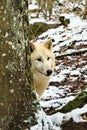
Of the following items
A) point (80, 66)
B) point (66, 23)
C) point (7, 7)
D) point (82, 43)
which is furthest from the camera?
point (66, 23)

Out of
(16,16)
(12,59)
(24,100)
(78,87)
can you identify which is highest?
(16,16)

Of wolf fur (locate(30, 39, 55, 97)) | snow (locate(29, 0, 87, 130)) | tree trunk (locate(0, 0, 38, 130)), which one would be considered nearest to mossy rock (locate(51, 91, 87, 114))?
snow (locate(29, 0, 87, 130))

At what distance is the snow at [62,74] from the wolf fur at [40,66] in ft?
1.91

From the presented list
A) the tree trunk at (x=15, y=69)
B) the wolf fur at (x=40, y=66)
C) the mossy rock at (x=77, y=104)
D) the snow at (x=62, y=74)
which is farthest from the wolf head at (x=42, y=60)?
the tree trunk at (x=15, y=69)

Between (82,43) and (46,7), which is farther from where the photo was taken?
(46,7)

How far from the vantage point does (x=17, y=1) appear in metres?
3.50

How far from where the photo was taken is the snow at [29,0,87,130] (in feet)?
13.4

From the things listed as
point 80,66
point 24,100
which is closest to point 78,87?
point 80,66

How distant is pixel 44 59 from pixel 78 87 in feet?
6.68

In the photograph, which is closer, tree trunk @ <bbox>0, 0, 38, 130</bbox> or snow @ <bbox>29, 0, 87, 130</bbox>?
tree trunk @ <bbox>0, 0, 38, 130</bbox>

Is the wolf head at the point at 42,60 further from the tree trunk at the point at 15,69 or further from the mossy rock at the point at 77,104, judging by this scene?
the tree trunk at the point at 15,69

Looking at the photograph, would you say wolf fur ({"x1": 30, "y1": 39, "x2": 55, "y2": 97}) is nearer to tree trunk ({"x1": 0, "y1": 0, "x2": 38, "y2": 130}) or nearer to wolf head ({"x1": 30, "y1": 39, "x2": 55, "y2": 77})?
wolf head ({"x1": 30, "y1": 39, "x2": 55, "y2": 77})

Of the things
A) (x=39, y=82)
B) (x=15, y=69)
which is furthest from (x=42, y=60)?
(x=15, y=69)

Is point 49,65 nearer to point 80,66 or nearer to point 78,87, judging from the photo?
point 78,87
